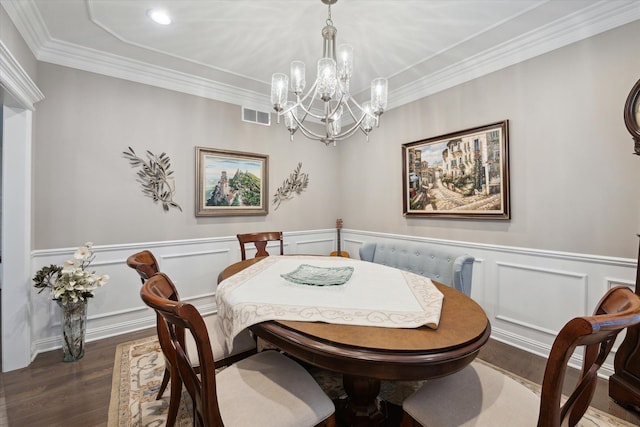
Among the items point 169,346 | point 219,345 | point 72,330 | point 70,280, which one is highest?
point 70,280

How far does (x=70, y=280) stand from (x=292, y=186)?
254cm

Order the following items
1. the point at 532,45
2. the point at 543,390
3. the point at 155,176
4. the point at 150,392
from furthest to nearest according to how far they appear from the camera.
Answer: the point at 155,176 → the point at 532,45 → the point at 150,392 → the point at 543,390

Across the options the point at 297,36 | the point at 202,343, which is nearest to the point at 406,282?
the point at 202,343

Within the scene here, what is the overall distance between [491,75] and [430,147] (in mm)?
843

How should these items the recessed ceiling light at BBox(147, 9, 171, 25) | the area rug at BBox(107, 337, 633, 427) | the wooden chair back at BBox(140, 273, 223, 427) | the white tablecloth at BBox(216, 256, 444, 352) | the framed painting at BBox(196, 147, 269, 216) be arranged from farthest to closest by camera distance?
the framed painting at BBox(196, 147, 269, 216) < the recessed ceiling light at BBox(147, 9, 171, 25) < the area rug at BBox(107, 337, 633, 427) < the white tablecloth at BBox(216, 256, 444, 352) < the wooden chair back at BBox(140, 273, 223, 427)

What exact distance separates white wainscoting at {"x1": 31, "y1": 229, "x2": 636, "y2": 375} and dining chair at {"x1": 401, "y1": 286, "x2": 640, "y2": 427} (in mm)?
1436

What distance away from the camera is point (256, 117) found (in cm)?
361

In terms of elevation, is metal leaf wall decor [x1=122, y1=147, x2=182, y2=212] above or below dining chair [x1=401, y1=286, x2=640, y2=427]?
A: above

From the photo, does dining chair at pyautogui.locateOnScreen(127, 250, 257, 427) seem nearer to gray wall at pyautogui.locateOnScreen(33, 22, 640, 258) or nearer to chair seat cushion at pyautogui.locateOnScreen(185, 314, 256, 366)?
chair seat cushion at pyautogui.locateOnScreen(185, 314, 256, 366)

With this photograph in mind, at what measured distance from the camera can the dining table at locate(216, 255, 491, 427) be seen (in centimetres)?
99

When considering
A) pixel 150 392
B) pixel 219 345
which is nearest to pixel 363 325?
pixel 219 345

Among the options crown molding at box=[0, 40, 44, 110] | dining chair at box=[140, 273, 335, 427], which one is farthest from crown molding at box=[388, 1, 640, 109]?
crown molding at box=[0, 40, 44, 110]

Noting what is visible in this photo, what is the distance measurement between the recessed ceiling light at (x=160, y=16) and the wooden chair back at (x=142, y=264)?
1.80m

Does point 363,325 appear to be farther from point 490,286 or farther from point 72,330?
point 72,330
